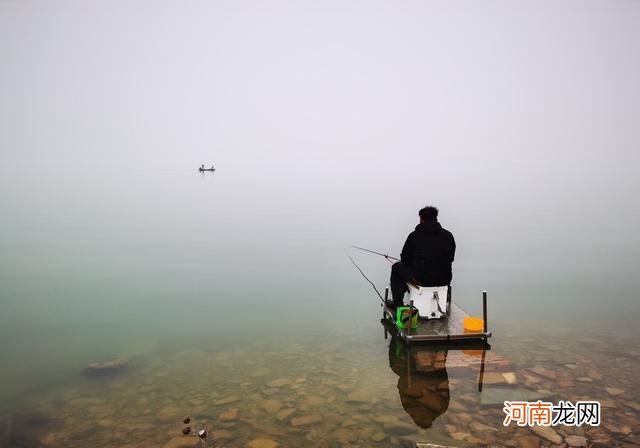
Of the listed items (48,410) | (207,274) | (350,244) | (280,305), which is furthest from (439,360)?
(350,244)

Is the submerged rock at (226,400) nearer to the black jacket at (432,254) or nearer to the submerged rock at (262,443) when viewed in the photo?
the submerged rock at (262,443)

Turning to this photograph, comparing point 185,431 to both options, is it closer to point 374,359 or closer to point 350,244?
point 374,359

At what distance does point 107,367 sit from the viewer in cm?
1057

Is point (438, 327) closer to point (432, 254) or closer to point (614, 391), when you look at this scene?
point (432, 254)

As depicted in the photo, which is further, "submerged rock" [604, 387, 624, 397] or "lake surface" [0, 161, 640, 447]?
"submerged rock" [604, 387, 624, 397]

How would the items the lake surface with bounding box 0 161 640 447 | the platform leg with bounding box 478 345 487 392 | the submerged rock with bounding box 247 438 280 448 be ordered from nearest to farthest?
the submerged rock with bounding box 247 438 280 448
the lake surface with bounding box 0 161 640 447
the platform leg with bounding box 478 345 487 392

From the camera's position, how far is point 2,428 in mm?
8086

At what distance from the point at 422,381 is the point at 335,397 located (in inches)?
70.5

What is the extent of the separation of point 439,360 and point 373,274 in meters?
9.79

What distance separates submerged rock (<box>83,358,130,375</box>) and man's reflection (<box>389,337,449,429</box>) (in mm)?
6187

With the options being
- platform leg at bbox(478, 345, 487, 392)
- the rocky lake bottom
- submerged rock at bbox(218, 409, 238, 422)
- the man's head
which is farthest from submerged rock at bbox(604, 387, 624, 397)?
submerged rock at bbox(218, 409, 238, 422)

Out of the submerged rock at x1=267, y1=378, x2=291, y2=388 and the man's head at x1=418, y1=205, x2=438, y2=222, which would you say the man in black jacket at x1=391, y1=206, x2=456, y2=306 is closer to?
the man's head at x1=418, y1=205, x2=438, y2=222

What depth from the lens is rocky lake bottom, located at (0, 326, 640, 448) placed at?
24.3 feet

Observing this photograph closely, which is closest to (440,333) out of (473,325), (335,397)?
(473,325)
